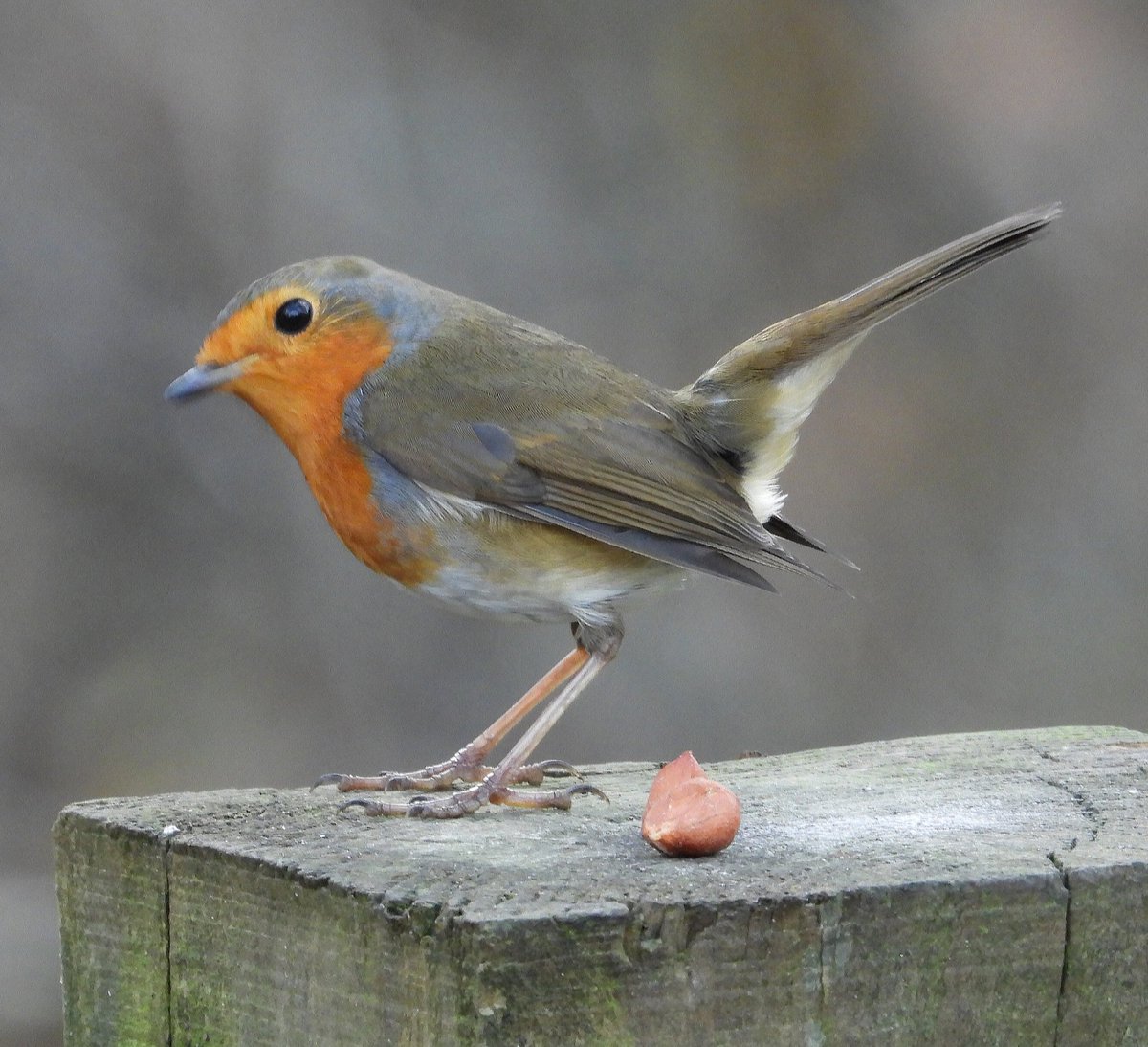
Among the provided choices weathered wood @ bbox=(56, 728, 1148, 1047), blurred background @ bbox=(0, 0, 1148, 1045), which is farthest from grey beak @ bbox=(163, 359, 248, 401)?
blurred background @ bbox=(0, 0, 1148, 1045)

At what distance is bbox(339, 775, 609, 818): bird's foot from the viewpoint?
8.32ft

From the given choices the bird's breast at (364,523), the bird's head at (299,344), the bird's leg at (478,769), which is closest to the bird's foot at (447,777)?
the bird's leg at (478,769)

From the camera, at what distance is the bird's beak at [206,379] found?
2.95 m

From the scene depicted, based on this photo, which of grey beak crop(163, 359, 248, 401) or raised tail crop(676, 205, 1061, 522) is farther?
raised tail crop(676, 205, 1061, 522)

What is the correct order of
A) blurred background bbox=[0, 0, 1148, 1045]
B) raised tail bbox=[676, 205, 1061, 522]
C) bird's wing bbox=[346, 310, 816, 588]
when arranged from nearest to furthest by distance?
bird's wing bbox=[346, 310, 816, 588] < raised tail bbox=[676, 205, 1061, 522] < blurred background bbox=[0, 0, 1148, 1045]

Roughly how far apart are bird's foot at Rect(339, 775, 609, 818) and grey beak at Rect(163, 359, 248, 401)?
779 millimetres

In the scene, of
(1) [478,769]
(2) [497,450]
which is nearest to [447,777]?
(1) [478,769]

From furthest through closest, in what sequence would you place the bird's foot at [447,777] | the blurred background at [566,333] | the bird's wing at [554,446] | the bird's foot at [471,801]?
the blurred background at [566,333], the bird's wing at [554,446], the bird's foot at [447,777], the bird's foot at [471,801]

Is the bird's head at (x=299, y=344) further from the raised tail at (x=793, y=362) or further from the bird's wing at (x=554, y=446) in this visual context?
the raised tail at (x=793, y=362)

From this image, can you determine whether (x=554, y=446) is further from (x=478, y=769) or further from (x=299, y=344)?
(x=478, y=769)

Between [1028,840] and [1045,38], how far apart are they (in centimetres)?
448

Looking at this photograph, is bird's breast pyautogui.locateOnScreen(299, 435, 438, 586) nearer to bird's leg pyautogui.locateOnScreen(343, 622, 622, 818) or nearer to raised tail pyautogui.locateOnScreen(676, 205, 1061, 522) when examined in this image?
bird's leg pyautogui.locateOnScreen(343, 622, 622, 818)

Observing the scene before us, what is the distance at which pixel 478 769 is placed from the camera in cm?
312

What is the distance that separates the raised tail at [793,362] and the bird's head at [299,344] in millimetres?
603
